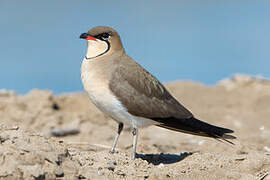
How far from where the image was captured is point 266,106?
14.4 metres

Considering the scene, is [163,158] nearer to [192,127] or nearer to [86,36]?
[192,127]

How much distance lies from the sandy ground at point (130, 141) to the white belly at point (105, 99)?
416mm

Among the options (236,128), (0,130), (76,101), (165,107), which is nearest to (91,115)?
(76,101)

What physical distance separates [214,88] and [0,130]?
1271cm

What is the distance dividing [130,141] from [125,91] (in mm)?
3842

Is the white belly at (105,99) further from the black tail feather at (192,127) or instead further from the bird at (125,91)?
the black tail feather at (192,127)

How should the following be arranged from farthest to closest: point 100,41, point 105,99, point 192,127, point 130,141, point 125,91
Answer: point 130,141, point 100,41, point 192,127, point 125,91, point 105,99

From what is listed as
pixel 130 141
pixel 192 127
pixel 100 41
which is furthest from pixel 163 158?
pixel 130 141

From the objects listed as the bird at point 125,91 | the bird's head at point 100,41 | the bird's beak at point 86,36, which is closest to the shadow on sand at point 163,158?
the bird at point 125,91

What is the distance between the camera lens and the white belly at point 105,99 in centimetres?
520

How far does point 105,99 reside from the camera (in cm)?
519

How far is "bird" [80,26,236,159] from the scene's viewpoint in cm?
525

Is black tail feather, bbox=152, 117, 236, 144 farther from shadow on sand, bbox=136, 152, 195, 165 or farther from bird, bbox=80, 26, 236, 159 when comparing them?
shadow on sand, bbox=136, 152, 195, 165

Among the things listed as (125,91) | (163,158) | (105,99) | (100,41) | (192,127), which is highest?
(100,41)
